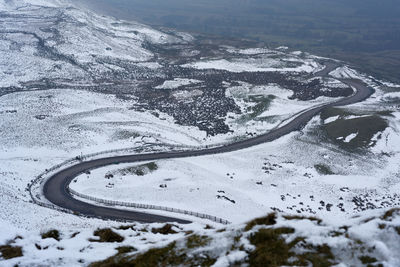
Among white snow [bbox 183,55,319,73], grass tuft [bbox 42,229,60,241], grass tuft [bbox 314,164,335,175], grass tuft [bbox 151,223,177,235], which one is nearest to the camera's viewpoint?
grass tuft [bbox 42,229,60,241]

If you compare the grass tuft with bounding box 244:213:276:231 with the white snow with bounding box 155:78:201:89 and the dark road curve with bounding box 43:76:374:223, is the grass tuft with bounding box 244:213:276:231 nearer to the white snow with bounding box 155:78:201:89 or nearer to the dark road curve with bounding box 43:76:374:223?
the dark road curve with bounding box 43:76:374:223

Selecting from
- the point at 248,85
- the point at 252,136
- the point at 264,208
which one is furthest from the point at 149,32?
the point at 264,208

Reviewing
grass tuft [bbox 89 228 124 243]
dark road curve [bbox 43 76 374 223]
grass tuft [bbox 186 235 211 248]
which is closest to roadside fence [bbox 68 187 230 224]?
dark road curve [bbox 43 76 374 223]

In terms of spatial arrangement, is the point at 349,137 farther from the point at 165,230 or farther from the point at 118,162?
the point at 165,230

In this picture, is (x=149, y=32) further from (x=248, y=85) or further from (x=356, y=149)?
(x=356, y=149)

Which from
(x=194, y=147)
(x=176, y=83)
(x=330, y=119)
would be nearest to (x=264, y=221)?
(x=194, y=147)

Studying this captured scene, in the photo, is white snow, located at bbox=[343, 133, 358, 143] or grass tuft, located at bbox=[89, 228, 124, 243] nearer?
grass tuft, located at bbox=[89, 228, 124, 243]

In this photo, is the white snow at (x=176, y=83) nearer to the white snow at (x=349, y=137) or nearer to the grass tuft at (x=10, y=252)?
the white snow at (x=349, y=137)
